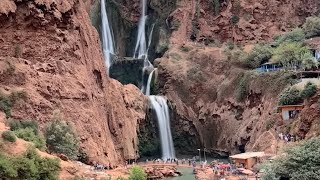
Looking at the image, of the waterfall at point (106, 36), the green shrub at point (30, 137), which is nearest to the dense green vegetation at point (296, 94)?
the green shrub at point (30, 137)

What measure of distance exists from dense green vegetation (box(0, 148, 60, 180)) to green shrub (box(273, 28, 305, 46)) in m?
46.1

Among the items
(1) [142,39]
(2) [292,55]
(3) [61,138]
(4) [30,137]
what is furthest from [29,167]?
(1) [142,39]

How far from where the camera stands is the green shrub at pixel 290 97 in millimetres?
47062

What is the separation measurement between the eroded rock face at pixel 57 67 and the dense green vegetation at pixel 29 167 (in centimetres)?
1269

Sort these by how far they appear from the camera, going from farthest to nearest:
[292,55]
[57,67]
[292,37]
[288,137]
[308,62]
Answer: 1. [292,37]
2. [292,55]
3. [308,62]
4. [57,67]
5. [288,137]

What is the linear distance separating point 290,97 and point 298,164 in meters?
19.5

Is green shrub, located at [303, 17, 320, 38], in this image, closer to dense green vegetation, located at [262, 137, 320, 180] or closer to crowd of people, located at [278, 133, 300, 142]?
crowd of people, located at [278, 133, 300, 142]

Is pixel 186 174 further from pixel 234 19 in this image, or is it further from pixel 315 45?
pixel 234 19

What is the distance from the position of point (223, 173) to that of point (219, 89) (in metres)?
22.9

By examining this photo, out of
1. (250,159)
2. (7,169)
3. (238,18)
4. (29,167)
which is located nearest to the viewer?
(7,169)

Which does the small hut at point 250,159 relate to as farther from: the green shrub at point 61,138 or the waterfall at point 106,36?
the waterfall at point 106,36

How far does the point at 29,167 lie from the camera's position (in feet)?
89.2

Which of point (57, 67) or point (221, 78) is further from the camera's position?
point (221, 78)

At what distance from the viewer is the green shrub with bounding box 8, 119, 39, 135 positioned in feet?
121
